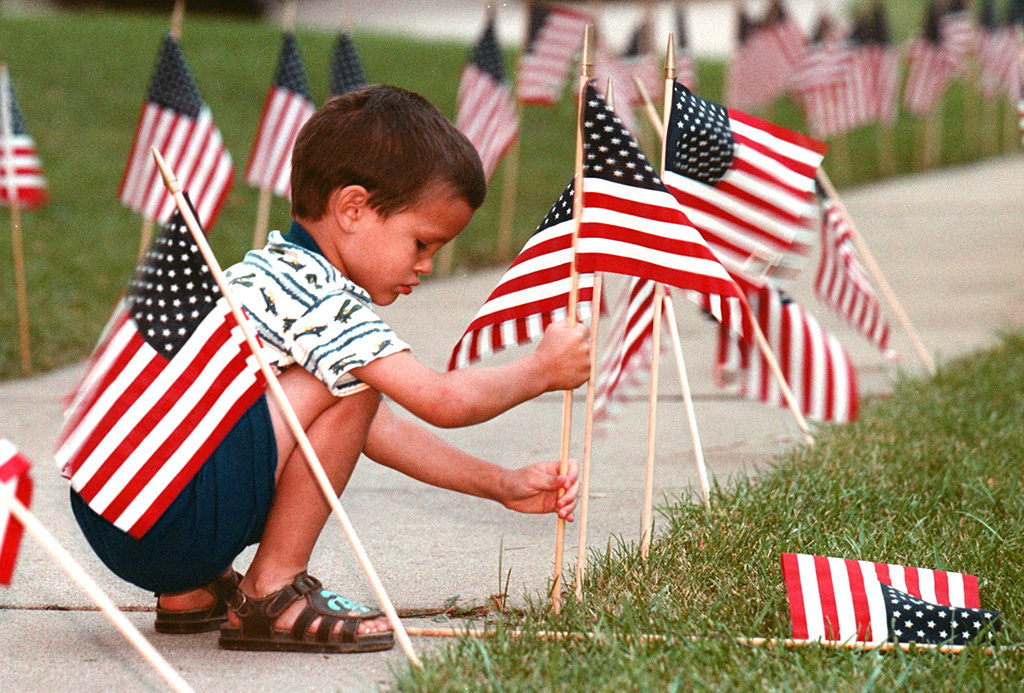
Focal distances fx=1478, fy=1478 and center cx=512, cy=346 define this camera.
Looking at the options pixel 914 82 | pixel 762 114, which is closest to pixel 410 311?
pixel 914 82

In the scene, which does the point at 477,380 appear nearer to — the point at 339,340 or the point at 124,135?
the point at 339,340

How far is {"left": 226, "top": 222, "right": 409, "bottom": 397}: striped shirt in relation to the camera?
2.91 m

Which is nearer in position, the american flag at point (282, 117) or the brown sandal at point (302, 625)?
the brown sandal at point (302, 625)

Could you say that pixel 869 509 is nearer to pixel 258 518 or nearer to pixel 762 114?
pixel 258 518

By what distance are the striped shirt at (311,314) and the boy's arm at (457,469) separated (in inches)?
14.9

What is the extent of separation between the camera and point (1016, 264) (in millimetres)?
9203

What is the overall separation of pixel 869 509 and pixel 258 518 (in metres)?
1.67

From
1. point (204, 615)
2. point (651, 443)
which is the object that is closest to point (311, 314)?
point (204, 615)

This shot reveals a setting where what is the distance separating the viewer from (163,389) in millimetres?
2832

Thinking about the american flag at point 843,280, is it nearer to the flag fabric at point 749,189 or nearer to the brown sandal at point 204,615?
the flag fabric at point 749,189

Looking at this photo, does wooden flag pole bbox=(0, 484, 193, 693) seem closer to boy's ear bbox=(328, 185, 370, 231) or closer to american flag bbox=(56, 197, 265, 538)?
american flag bbox=(56, 197, 265, 538)

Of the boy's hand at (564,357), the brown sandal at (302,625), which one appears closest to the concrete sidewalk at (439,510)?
the brown sandal at (302,625)

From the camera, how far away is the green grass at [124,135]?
786 centimetres

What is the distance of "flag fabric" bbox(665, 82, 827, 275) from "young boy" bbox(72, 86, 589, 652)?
805 mm
